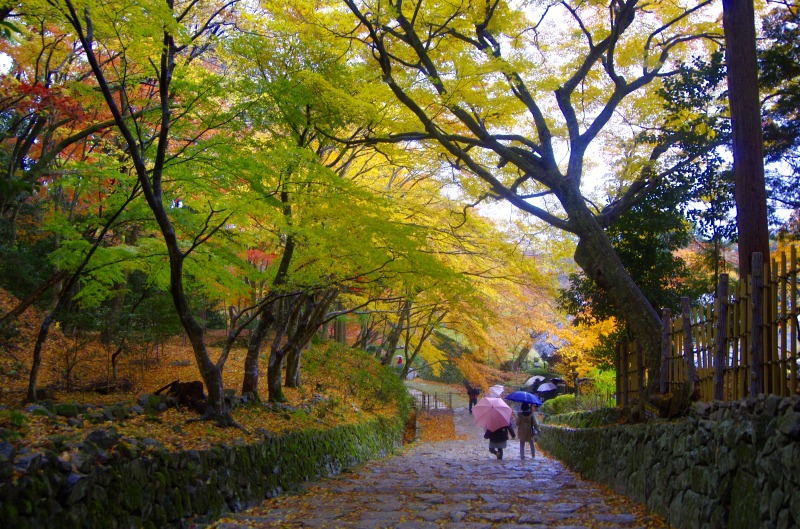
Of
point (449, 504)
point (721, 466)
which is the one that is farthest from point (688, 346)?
point (449, 504)

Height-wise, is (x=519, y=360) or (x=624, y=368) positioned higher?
(x=519, y=360)

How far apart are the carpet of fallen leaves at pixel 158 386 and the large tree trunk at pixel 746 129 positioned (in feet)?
20.5

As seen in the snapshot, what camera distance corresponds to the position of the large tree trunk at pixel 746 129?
6.96m

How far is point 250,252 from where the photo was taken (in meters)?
15.9

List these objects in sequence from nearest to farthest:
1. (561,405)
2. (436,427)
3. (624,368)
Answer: (624,368), (561,405), (436,427)

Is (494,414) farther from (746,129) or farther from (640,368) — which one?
(746,129)

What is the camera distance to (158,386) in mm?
12125

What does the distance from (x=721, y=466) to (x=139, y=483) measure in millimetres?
4402

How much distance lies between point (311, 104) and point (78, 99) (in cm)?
392

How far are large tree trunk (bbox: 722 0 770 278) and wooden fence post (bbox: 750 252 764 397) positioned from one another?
2231mm

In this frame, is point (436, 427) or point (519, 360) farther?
point (519, 360)

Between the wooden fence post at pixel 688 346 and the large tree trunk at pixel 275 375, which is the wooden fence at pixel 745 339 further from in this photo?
the large tree trunk at pixel 275 375

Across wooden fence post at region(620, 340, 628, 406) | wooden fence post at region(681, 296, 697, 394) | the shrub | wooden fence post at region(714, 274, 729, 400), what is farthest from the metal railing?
wooden fence post at region(714, 274, 729, 400)

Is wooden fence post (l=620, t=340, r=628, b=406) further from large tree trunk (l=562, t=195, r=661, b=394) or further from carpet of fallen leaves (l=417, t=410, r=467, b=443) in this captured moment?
carpet of fallen leaves (l=417, t=410, r=467, b=443)
